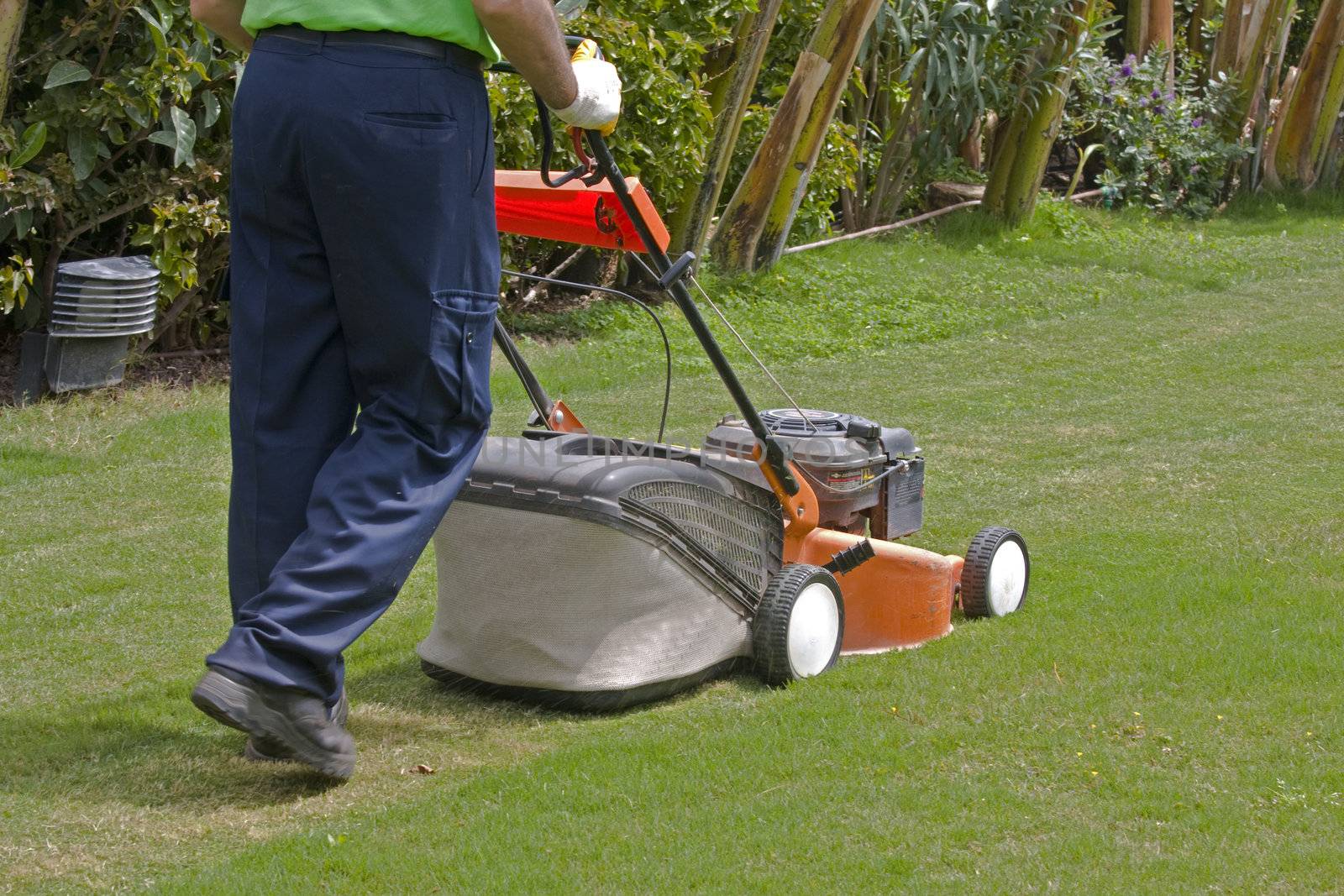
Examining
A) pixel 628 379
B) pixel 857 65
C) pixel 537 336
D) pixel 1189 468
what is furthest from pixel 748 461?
pixel 857 65

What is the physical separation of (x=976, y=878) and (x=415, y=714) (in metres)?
1.45

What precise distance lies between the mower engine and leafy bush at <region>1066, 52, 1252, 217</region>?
Result: 10.8 m

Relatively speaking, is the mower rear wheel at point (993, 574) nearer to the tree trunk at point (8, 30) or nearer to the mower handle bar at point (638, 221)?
the mower handle bar at point (638, 221)

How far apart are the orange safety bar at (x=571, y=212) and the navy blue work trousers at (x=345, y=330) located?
Answer: 1.59ft

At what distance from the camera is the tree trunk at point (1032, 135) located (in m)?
12.7

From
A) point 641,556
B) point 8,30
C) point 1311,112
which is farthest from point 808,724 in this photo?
point 1311,112

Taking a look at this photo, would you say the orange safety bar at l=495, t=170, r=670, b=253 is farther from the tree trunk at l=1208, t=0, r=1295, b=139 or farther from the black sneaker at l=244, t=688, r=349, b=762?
A: the tree trunk at l=1208, t=0, r=1295, b=139

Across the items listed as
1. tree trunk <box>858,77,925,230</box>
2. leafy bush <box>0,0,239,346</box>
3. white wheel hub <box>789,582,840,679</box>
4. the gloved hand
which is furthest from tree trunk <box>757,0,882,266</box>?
the gloved hand

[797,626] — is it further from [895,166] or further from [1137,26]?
[1137,26]

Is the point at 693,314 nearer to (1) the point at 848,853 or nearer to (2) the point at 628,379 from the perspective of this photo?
(1) the point at 848,853

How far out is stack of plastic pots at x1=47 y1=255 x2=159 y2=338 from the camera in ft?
23.7

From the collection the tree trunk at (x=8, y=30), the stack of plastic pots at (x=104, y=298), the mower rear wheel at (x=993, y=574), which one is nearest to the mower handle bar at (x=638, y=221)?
the mower rear wheel at (x=993, y=574)

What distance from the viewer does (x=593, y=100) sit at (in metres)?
3.22

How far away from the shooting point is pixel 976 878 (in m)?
2.75
